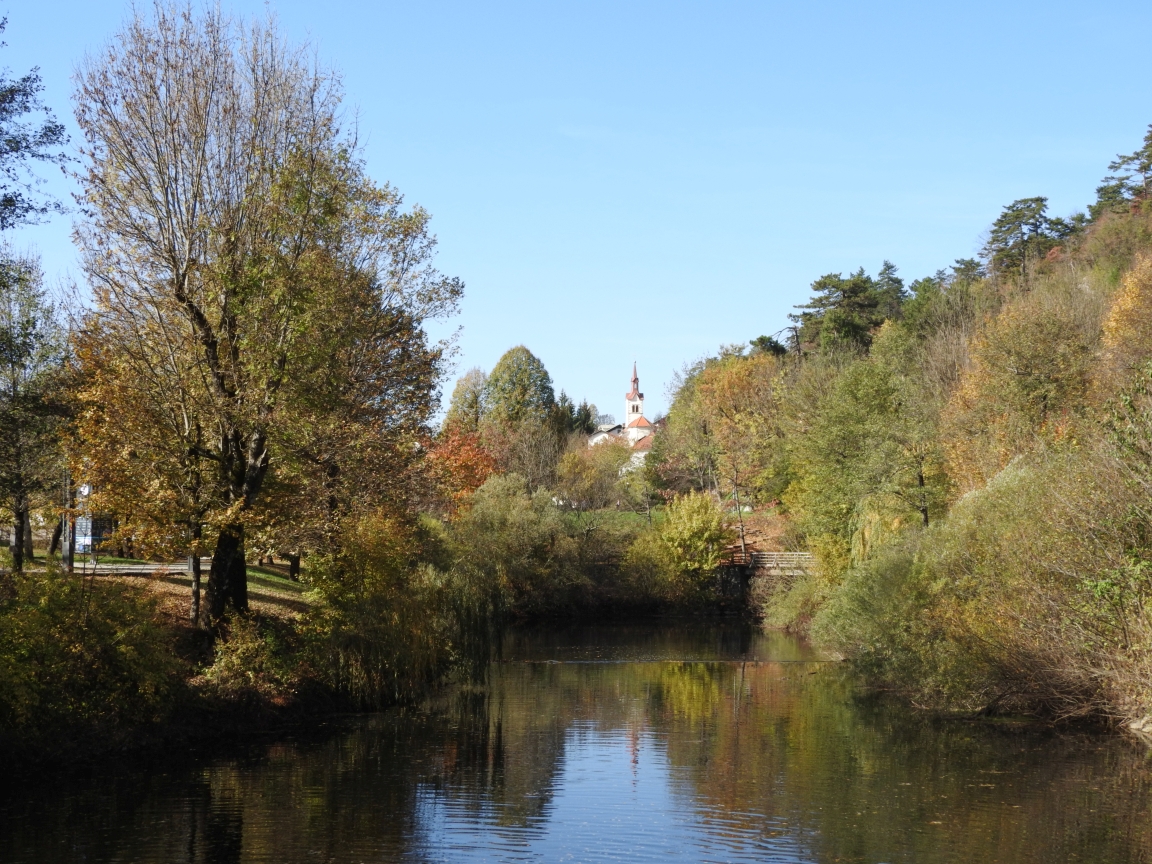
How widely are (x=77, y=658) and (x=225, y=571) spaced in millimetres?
5838

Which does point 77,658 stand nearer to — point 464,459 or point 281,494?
point 281,494

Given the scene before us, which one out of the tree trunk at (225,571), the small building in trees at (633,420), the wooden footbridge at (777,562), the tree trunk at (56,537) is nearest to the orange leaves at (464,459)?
the tree trunk at (225,571)

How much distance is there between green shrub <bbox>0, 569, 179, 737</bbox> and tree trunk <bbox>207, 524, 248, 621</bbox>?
3279 mm

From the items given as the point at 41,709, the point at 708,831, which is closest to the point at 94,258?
the point at 41,709

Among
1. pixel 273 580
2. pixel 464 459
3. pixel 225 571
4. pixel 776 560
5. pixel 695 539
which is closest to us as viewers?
pixel 225 571

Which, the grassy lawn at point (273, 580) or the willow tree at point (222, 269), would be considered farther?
the grassy lawn at point (273, 580)

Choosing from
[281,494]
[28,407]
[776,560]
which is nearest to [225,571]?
[281,494]

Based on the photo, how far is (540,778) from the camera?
72.6 ft

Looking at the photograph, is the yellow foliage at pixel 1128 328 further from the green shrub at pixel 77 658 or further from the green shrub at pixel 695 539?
the green shrub at pixel 77 658

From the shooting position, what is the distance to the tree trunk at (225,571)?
89.1ft

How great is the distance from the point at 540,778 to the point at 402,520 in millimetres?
12822

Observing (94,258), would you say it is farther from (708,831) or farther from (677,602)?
(677,602)

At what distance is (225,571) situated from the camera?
1080 inches

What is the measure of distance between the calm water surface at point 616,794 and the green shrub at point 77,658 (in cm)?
134
